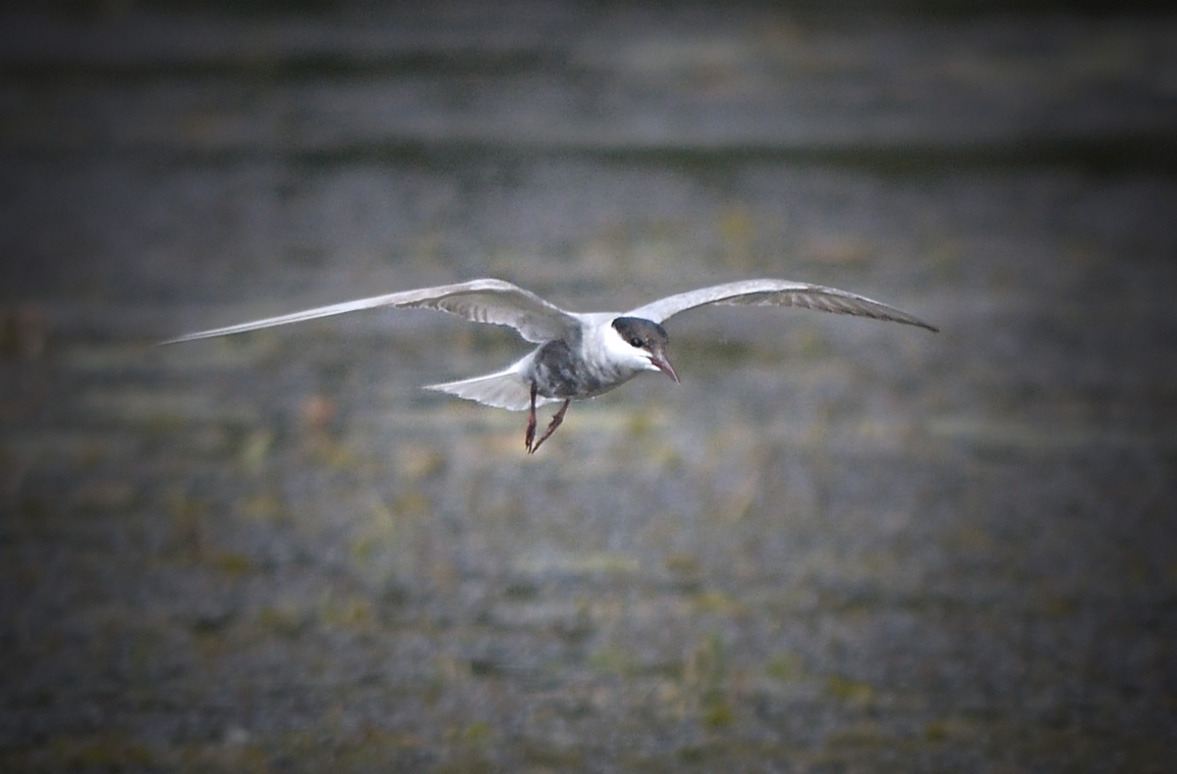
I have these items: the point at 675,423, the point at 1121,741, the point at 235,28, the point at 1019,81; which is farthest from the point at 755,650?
the point at 235,28

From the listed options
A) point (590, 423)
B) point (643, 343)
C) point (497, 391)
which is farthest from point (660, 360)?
point (590, 423)

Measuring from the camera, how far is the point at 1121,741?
4.99 metres

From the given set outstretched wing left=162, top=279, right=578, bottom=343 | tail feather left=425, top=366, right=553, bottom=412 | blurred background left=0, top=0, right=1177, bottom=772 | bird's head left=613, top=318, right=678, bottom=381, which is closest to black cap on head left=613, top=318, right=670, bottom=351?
bird's head left=613, top=318, right=678, bottom=381

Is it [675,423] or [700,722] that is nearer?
[700,722]

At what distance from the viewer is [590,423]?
7352mm

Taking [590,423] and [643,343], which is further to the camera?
[590,423]

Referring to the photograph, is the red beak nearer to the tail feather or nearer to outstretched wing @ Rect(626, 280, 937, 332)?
outstretched wing @ Rect(626, 280, 937, 332)

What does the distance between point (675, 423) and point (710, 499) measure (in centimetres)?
72

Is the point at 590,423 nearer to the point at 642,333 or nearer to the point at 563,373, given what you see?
the point at 563,373

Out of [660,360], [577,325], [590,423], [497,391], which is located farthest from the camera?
[590,423]

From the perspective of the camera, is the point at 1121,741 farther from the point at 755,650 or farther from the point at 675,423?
the point at 675,423

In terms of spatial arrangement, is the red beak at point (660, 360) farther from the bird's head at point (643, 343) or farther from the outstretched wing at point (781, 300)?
the outstretched wing at point (781, 300)

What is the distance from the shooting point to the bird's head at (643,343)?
12.4 ft

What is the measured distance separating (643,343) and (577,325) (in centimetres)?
32
